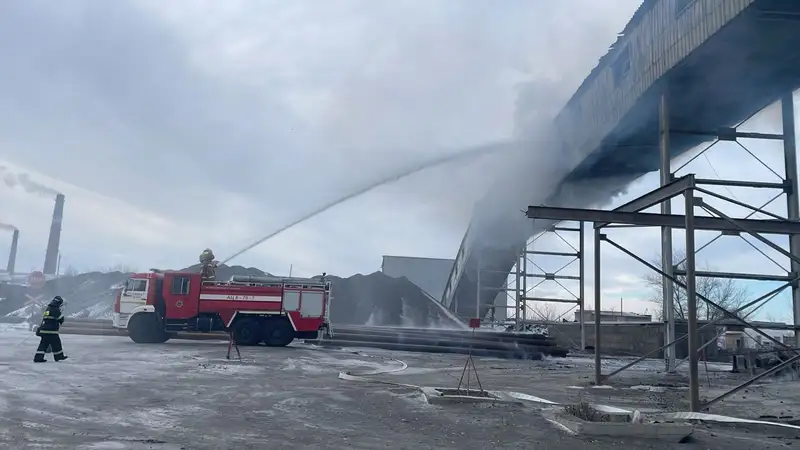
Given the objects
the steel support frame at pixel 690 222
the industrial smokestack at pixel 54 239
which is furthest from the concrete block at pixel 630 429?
the industrial smokestack at pixel 54 239

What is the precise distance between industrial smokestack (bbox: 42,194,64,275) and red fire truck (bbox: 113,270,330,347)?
4710 cm

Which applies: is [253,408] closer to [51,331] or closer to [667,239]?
Answer: [51,331]

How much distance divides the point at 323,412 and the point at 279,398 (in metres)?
1.62

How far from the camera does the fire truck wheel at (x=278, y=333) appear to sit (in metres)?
23.9

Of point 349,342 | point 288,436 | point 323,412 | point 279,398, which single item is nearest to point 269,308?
point 349,342

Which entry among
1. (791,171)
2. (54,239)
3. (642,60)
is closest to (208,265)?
(642,60)

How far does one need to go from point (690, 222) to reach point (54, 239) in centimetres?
6812

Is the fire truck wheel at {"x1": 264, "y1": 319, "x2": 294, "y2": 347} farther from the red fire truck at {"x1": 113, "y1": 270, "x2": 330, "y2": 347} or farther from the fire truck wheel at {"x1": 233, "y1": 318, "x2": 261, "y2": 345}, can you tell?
the fire truck wheel at {"x1": 233, "y1": 318, "x2": 261, "y2": 345}

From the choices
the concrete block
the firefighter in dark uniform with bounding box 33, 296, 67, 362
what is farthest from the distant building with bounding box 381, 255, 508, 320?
the concrete block

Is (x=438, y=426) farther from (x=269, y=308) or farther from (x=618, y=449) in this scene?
(x=269, y=308)

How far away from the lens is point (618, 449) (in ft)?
22.6

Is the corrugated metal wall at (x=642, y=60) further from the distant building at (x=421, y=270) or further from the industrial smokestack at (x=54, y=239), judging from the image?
the industrial smokestack at (x=54, y=239)

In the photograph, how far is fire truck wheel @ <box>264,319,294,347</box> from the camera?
78.4 ft

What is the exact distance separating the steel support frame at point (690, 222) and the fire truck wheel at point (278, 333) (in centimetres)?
1335
